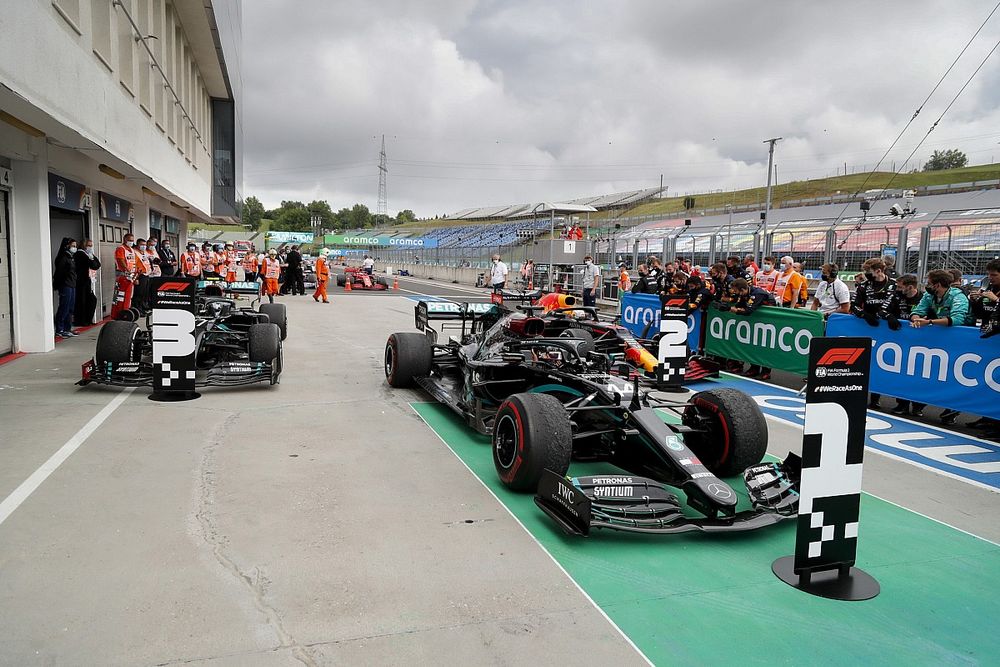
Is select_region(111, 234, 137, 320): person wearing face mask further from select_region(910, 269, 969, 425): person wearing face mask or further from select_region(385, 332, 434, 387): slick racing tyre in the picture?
select_region(910, 269, 969, 425): person wearing face mask

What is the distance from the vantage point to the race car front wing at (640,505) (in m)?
3.70

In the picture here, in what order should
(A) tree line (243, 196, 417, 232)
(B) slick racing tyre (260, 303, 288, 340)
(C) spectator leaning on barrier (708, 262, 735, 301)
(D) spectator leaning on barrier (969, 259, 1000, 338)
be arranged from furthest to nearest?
(A) tree line (243, 196, 417, 232), (B) slick racing tyre (260, 303, 288, 340), (C) spectator leaning on barrier (708, 262, 735, 301), (D) spectator leaning on barrier (969, 259, 1000, 338)

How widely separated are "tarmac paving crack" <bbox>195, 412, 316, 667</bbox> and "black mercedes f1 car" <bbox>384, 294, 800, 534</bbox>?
160cm

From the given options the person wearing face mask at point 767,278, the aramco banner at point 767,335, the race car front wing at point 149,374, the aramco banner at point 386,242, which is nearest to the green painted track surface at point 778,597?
the race car front wing at point 149,374

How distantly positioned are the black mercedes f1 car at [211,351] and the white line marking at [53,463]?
1.48 ft

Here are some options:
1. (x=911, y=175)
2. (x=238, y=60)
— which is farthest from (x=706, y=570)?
(x=911, y=175)

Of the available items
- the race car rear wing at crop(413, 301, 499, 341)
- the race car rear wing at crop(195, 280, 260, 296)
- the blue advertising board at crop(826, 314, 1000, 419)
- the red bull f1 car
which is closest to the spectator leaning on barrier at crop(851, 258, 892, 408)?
the blue advertising board at crop(826, 314, 1000, 419)

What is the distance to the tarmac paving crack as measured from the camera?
2744 millimetres

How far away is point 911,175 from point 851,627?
57.9m

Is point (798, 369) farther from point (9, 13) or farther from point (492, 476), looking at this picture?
point (9, 13)

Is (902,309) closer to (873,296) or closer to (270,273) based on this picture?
(873,296)

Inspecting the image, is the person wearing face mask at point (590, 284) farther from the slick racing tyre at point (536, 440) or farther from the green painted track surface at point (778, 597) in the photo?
the green painted track surface at point (778, 597)

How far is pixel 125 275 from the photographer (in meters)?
12.2

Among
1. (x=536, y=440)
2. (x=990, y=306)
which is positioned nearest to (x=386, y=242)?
(x=990, y=306)
